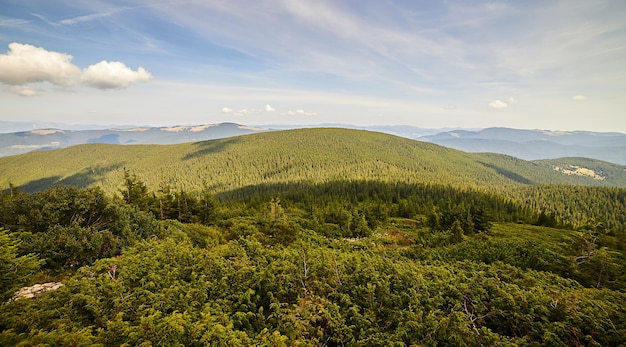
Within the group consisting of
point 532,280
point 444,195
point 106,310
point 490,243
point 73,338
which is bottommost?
point 444,195

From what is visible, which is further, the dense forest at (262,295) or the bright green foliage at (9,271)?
the bright green foliage at (9,271)

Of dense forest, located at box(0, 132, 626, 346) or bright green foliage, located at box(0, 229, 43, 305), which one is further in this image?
bright green foliage, located at box(0, 229, 43, 305)

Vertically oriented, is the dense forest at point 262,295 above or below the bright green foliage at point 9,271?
below

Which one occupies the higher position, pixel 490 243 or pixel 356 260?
pixel 356 260

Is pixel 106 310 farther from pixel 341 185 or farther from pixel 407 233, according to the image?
pixel 341 185

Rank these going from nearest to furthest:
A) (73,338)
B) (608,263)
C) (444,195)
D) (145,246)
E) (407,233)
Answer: (73,338)
(145,246)
(608,263)
(407,233)
(444,195)

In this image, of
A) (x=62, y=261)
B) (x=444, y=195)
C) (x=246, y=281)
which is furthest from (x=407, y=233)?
(x=444, y=195)

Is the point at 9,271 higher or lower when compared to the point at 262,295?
higher

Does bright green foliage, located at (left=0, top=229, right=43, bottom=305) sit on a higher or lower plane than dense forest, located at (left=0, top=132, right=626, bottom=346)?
higher

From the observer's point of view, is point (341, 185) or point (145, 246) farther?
point (341, 185)

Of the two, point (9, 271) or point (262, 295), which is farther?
point (262, 295)

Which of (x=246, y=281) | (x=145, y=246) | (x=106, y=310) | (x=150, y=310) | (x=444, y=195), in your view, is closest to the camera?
(x=150, y=310)
